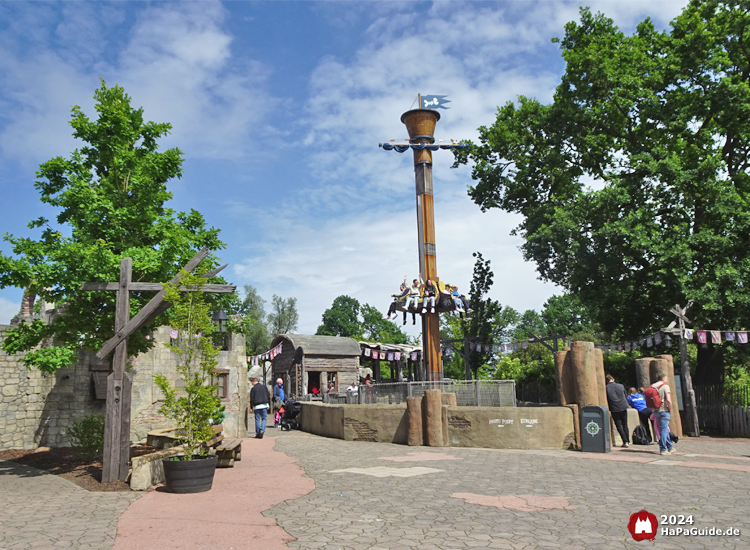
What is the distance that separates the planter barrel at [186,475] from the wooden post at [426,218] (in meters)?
14.3

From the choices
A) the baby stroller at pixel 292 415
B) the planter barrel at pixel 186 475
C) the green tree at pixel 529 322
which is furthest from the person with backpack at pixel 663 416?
the green tree at pixel 529 322

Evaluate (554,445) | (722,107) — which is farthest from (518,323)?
(554,445)

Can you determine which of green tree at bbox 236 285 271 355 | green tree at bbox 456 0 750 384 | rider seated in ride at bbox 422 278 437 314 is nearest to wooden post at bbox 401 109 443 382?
rider seated in ride at bbox 422 278 437 314

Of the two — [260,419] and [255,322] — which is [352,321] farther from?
[260,419]

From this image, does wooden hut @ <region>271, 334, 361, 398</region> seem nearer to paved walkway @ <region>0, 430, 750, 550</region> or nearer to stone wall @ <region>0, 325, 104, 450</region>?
stone wall @ <region>0, 325, 104, 450</region>

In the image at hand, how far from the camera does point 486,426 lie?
1402 centimetres

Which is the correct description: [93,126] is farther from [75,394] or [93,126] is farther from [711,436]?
[711,436]

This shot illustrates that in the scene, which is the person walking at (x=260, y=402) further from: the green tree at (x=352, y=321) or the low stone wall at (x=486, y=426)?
the green tree at (x=352, y=321)

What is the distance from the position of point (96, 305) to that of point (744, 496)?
11.8m

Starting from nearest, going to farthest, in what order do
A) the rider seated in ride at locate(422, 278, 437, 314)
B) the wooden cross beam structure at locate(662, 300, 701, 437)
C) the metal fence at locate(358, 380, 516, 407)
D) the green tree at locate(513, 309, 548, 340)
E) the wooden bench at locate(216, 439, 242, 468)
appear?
1. the wooden bench at locate(216, 439, 242, 468)
2. the metal fence at locate(358, 380, 516, 407)
3. the wooden cross beam structure at locate(662, 300, 701, 437)
4. the rider seated in ride at locate(422, 278, 437, 314)
5. the green tree at locate(513, 309, 548, 340)

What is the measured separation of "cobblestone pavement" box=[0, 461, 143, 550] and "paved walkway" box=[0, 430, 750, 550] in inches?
0.8

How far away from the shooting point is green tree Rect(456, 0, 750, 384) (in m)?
19.5

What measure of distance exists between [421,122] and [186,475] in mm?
18505

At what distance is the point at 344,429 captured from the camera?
16266 mm
